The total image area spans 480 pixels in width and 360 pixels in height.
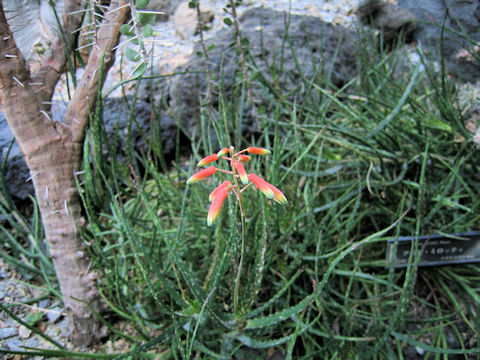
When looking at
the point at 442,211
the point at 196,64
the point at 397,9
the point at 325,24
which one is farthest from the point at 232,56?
the point at 397,9

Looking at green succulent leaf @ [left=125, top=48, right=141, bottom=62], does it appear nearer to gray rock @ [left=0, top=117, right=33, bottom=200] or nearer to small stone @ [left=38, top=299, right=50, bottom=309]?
small stone @ [left=38, top=299, right=50, bottom=309]

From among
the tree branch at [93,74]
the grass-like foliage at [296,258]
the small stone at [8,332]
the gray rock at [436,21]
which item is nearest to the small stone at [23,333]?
the small stone at [8,332]

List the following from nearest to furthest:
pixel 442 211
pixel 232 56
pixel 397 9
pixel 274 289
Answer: pixel 274 289 → pixel 442 211 → pixel 232 56 → pixel 397 9

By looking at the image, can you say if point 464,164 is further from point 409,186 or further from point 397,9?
point 397,9

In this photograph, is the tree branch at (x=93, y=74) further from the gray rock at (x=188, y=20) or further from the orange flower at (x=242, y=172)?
the gray rock at (x=188, y=20)

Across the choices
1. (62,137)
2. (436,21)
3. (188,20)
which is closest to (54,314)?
(62,137)

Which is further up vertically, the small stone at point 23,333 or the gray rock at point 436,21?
the gray rock at point 436,21
